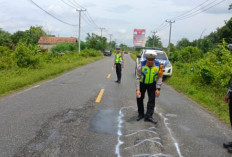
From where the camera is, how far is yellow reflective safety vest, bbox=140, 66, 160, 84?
5625 millimetres

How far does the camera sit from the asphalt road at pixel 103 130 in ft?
13.4

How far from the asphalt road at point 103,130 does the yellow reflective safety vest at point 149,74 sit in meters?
0.98

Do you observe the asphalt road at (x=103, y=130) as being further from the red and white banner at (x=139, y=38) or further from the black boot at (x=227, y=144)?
the red and white banner at (x=139, y=38)

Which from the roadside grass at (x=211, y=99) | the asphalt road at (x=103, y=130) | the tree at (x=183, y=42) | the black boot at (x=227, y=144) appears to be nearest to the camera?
the asphalt road at (x=103, y=130)

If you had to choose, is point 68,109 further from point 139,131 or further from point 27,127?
point 139,131

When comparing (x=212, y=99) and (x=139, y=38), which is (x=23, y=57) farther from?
(x=139, y=38)

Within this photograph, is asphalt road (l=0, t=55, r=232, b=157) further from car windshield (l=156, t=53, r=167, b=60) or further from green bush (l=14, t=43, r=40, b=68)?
green bush (l=14, t=43, r=40, b=68)

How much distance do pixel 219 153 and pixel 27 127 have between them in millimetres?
3718

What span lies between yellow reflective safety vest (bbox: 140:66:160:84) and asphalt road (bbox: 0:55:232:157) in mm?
983

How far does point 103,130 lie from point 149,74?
1.64 m

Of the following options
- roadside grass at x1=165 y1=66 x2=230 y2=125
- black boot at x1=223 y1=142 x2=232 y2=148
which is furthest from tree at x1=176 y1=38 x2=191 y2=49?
black boot at x1=223 y1=142 x2=232 y2=148

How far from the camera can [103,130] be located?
5.11m

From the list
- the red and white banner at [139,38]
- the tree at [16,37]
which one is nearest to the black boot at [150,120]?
the tree at [16,37]

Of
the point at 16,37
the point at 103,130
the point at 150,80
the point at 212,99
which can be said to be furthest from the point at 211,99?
the point at 16,37
